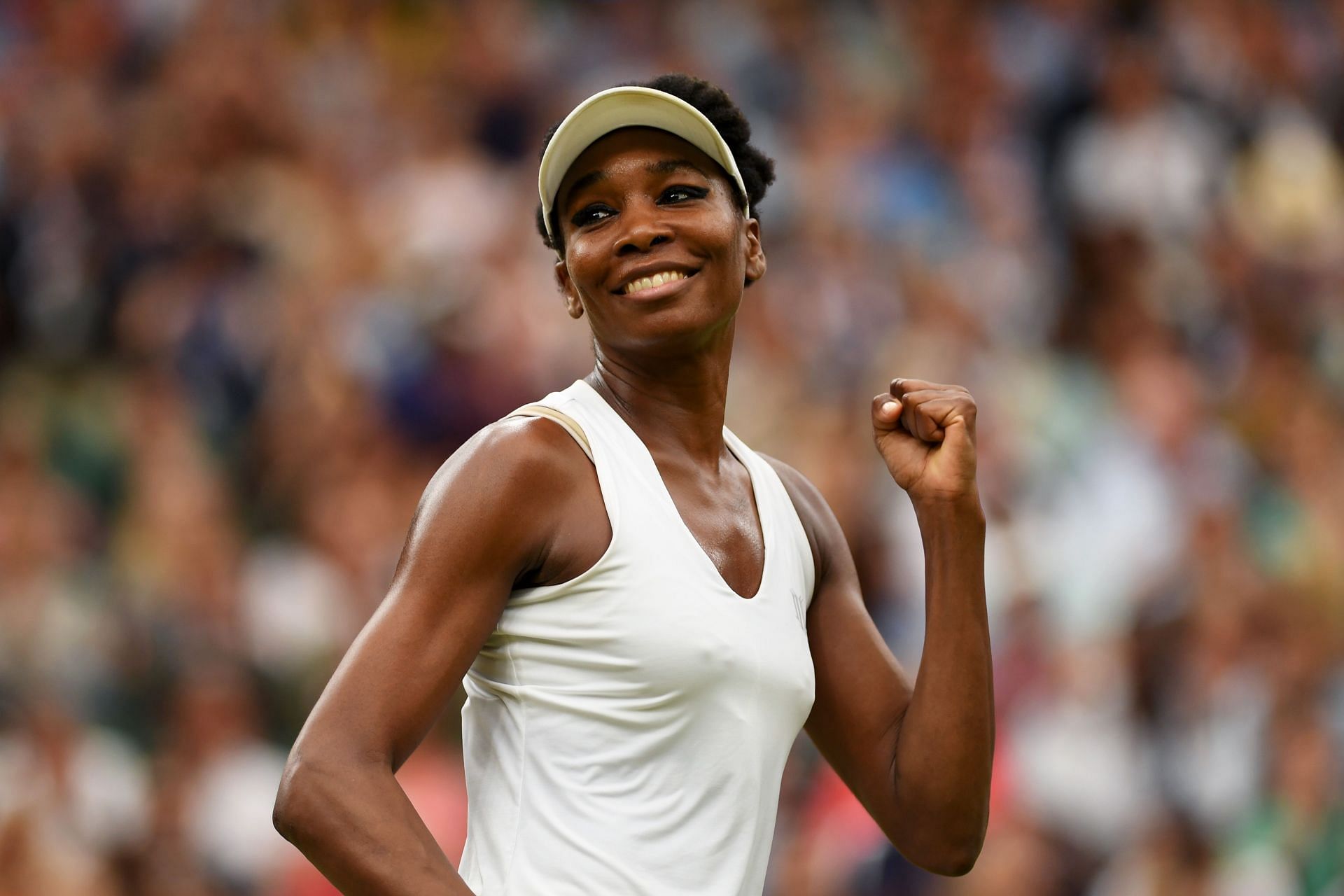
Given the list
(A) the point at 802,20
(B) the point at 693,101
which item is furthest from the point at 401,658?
(A) the point at 802,20

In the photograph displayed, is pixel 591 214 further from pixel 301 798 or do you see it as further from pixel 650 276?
pixel 301 798

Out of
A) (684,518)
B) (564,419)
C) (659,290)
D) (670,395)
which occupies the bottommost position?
(684,518)

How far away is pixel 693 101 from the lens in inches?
117

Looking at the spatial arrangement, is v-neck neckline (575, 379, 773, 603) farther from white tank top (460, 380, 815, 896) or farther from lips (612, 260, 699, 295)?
lips (612, 260, 699, 295)

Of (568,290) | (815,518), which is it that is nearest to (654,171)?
(568,290)

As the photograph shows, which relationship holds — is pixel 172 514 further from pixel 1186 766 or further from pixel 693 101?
pixel 693 101

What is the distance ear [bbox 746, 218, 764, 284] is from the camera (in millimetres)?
3086

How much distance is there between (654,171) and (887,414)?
56cm

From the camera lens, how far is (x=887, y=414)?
300 centimetres

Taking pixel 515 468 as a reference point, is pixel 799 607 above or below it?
below

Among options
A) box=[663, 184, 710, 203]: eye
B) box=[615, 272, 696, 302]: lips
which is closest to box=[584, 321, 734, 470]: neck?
box=[615, 272, 696, 302]: lips

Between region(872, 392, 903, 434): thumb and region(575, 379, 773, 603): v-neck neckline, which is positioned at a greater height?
region(872, 392, 903, 434): thumb

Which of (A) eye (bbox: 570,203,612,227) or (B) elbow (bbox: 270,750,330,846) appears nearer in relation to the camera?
(B) elbow (bbox: 270,750,330,846)

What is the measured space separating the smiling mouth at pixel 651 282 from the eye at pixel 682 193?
4.9 inches
